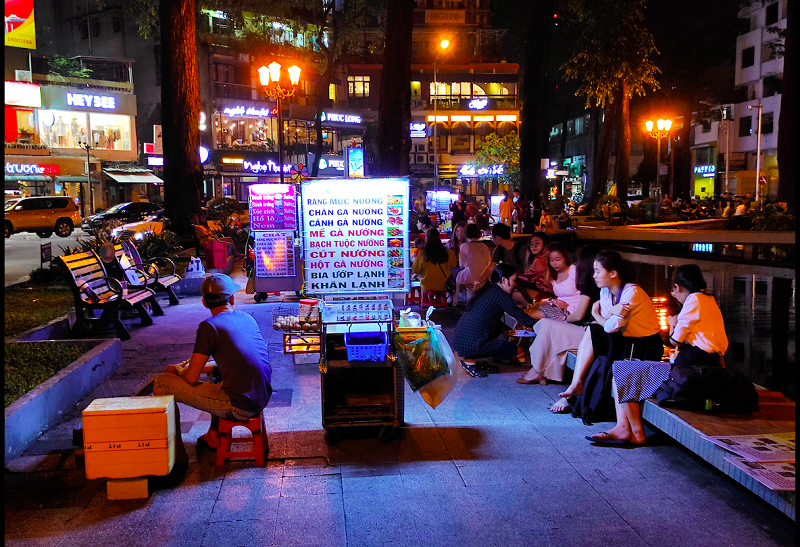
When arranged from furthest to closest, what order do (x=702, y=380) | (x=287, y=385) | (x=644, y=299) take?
(x=287, y=385) → (x=644, y=299) → (x=702, y=380)

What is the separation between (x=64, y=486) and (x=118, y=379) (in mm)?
3012

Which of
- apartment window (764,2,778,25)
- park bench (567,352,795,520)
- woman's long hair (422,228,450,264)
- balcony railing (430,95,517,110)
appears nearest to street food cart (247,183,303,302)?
woman's long hair (422,228,450,264)

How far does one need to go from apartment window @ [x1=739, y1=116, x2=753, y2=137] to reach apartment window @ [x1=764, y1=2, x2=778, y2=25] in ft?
23.1

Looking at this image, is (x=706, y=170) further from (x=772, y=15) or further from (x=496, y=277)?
(x=496, y=277)

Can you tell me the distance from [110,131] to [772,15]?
165 ft

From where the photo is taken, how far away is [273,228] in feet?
44.2

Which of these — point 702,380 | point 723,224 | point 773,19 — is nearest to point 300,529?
point 702,380

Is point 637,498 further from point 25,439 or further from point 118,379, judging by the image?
point 118,379

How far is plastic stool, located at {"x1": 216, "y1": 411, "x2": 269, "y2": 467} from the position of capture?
5453mm

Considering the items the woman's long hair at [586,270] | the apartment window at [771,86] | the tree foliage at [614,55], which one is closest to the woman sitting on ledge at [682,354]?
the woman's long hair at [586,270]

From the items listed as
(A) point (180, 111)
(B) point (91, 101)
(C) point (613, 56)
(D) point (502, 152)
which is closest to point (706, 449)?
(A) point (180, 111)

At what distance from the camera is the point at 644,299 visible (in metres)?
6.23

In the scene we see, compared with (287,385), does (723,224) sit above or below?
above

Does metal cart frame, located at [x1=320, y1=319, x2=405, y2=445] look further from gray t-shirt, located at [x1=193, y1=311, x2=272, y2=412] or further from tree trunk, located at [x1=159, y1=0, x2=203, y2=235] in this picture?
tree trunk, located at [x1=159, y1=0, x2=203, y2=235]
